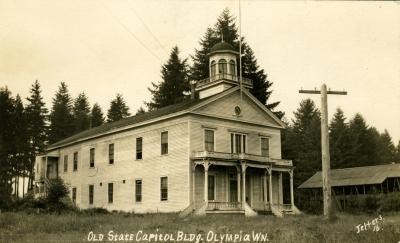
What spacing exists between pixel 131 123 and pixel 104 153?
4.38 m

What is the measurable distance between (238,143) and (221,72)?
611cm

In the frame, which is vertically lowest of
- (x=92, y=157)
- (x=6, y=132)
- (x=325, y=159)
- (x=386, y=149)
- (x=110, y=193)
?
(x=110, y=193)

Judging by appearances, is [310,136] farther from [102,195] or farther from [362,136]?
[102,195]

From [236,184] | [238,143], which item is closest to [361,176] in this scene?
[238,143]

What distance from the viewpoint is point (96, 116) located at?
8706cm

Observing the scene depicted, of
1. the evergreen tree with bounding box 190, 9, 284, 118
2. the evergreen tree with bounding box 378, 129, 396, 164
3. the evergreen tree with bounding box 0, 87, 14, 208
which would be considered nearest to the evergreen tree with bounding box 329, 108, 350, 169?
the evergreen tree with bounding box 378, 129, 396, 164

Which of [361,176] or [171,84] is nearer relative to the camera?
[361,176]

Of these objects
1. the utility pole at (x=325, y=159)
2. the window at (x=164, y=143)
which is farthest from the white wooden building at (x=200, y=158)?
the utility pole at (x=325, y=159)

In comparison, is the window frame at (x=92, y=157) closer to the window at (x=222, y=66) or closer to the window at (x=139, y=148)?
the window at (x=139, y=148)

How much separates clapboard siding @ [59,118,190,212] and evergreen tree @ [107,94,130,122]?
4073 centimetres

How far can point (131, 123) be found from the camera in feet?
120

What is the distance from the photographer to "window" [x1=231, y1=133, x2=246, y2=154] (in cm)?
3441

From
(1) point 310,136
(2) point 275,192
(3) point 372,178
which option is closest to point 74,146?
(2) point 275,192

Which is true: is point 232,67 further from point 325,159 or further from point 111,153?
point 325,159
